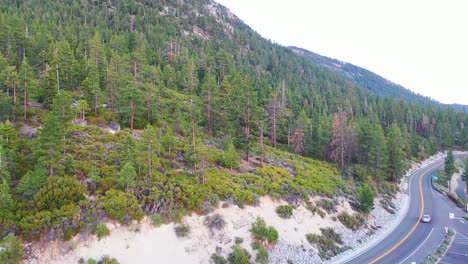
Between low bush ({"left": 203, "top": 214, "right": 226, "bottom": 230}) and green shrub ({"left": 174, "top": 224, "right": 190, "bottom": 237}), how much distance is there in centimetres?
200

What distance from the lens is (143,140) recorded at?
28.3 m

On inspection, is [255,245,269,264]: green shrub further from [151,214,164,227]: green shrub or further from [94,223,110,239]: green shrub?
[94,223,110,239]: green shrub

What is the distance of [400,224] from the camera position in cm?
4003

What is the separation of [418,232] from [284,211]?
62.1ft

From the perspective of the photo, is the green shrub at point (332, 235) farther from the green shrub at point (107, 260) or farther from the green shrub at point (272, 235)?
the green shrub at point (107, 260)

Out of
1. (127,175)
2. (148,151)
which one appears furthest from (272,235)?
(127,175)

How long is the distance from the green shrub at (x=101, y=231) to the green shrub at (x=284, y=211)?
57.6 feet

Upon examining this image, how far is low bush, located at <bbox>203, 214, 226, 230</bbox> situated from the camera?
27062 mm

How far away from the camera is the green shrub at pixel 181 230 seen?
82.7ft

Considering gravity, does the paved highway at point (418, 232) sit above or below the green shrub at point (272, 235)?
below

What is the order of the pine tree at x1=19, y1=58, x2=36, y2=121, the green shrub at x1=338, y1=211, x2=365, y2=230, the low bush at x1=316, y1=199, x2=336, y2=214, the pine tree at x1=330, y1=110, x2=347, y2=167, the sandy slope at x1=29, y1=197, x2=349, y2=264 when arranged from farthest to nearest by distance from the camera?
the pine tree at x1=330, y1=110, x2=347, y2=167, the low bush at x1=316, y1=199, x2=336, y2=214, the green shrub at x1=338, y1=211, x2=365, y2=230, the pine tree at x1=19, y1=58, x2=36, y2=121, the sandy slope at x1=29, y1=197, x2=349, y2=264

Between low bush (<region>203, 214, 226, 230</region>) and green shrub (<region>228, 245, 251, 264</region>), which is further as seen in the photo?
low bush (<region>203, 214, 226, 230</region>)

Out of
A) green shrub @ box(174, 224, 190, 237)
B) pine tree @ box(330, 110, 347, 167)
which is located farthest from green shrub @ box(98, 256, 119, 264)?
pine tree @ box(330, 110, 347, 167)

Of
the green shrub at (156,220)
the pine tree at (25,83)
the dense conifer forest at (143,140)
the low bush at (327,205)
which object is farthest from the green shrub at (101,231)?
the low bush at (327,205)
